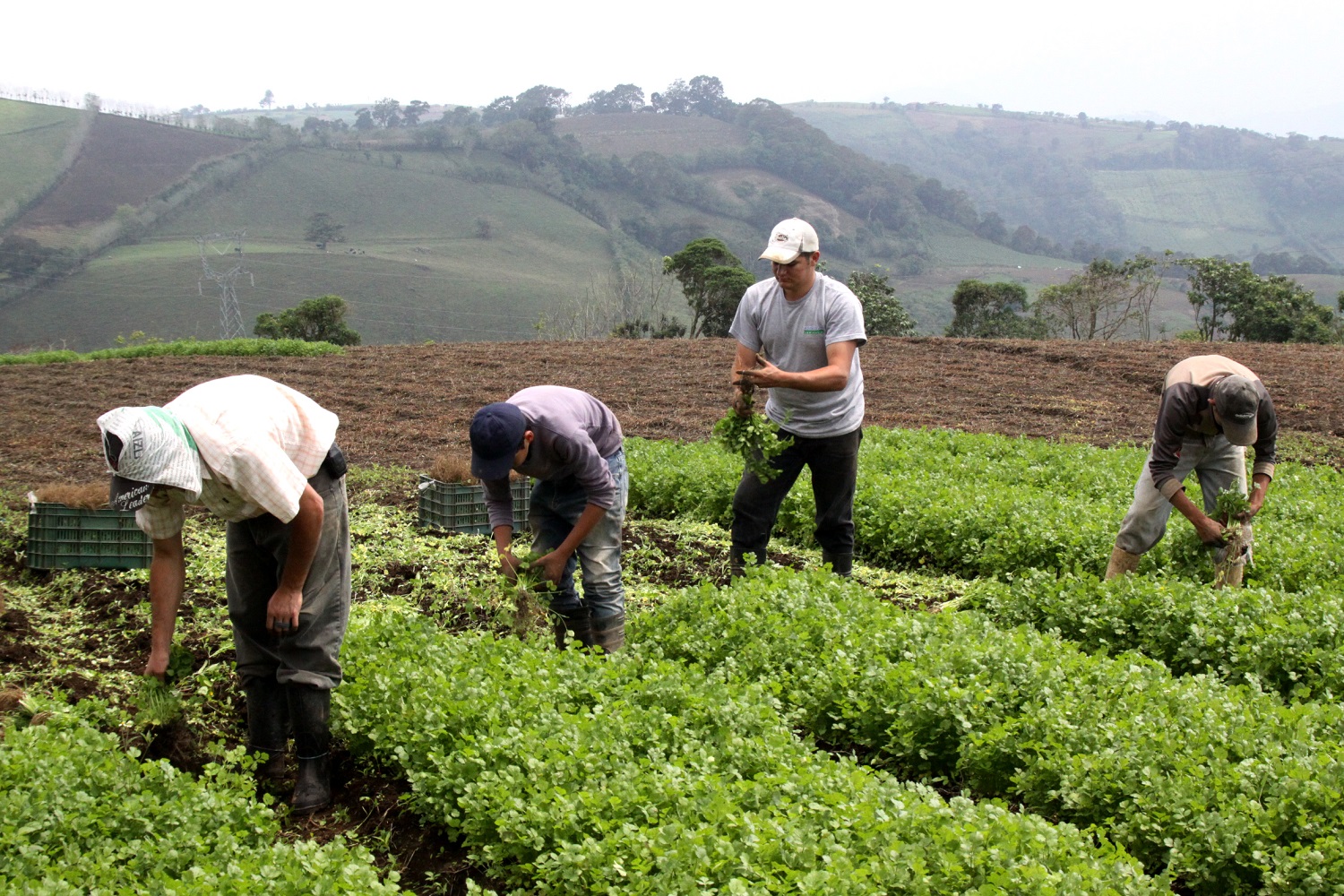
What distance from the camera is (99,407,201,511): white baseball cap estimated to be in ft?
10.7

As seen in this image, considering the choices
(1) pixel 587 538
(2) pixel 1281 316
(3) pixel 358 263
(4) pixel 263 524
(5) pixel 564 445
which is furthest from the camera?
(3) pixel 358 263

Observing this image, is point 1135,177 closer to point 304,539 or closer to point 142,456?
point 304,539

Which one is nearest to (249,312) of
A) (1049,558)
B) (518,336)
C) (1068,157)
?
(518,336)

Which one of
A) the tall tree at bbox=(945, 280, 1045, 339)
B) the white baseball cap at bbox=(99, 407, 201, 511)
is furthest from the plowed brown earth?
the tall tree at bbox=(945, 280, 1045, 339)

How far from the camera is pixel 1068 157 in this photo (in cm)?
16400

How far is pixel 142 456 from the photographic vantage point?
3268 mm

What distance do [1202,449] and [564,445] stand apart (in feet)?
12.8

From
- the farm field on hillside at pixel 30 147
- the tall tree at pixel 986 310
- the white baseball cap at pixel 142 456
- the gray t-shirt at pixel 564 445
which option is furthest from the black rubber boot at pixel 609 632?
the farm field on hillside at pixel 30 147

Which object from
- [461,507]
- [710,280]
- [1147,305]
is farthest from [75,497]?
[1147,305]

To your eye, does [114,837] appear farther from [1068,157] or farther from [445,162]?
[1068,157]

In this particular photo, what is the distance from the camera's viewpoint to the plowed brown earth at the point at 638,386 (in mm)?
13703

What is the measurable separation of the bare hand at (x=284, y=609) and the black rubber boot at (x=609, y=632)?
170 cm

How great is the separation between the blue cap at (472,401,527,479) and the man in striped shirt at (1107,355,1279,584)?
12.0ft

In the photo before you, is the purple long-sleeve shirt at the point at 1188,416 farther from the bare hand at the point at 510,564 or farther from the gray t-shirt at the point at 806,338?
the bare hand at the point at 510,564
